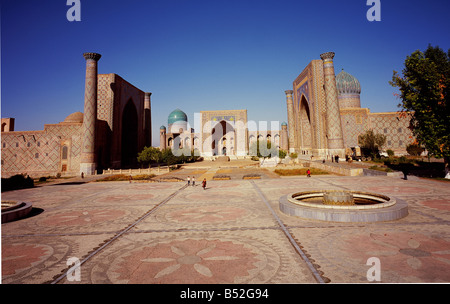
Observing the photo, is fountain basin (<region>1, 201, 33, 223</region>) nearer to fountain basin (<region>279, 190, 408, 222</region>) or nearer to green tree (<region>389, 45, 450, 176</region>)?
fountain basin (<region>279, 190, 408, 222</region>)

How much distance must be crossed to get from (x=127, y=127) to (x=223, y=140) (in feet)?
84.2

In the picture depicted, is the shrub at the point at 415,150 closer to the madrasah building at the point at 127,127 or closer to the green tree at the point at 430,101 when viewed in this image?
the madrasah building at the point at 127,127

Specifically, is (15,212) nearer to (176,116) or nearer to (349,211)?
(349,211)

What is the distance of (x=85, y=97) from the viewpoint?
22297mm

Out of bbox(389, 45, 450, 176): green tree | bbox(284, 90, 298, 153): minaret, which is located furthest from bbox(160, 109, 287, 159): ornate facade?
bbox(389, 45, 450, 176): green tree

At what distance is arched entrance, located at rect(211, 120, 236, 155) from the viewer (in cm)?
5259

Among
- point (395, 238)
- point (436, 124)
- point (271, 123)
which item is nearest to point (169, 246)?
point (395, 238)

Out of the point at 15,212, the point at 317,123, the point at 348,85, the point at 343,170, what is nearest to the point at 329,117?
the point at 317,123

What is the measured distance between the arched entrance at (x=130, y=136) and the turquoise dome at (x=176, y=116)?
91.1ft

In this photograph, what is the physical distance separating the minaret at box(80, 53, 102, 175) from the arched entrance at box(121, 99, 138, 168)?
29.6 feet

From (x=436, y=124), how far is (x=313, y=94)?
63.0 feet

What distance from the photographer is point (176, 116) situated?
2391 inches

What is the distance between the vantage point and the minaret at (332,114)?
25922 millimetres
